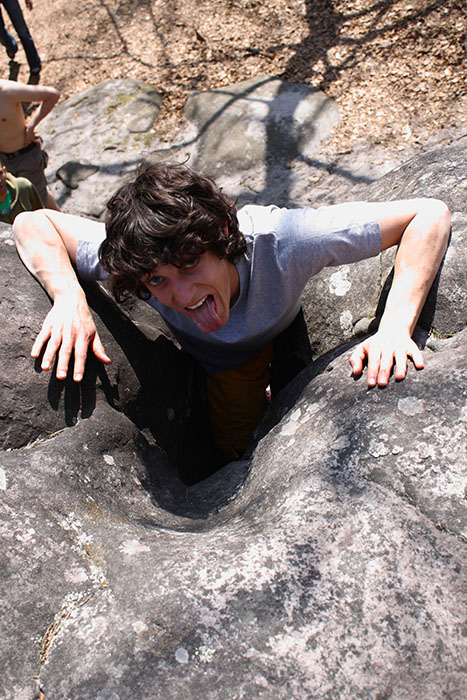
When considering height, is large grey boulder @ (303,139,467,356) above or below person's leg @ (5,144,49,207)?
above

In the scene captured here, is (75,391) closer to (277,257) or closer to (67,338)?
(67,338)

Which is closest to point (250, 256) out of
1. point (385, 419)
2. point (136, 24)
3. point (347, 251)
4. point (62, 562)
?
point (347, 251)

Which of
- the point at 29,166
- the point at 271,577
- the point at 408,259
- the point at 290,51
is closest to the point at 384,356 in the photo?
the point at 408,259

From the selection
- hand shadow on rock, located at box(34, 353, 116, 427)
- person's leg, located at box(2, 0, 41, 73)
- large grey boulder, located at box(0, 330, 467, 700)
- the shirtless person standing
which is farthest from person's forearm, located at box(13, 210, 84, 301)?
person's leg, located at box(2, 0, 41, 73)

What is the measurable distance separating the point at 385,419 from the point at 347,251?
0.62 metres

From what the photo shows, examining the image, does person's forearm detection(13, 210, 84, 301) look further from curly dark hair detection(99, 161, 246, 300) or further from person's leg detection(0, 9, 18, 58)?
person's leg detection(0, 9, 18, 58)

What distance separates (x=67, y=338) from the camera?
174 cm

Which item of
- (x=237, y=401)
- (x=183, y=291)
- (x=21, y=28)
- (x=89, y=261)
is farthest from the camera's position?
(x=21, y=28)

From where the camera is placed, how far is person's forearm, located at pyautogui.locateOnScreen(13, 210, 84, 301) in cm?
187

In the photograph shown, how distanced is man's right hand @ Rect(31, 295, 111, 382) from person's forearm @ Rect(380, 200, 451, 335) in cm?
91

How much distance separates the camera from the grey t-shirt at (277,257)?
5.89 ft

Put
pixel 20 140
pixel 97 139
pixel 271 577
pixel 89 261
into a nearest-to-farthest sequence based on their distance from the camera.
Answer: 1. pixel 271 577
2. pixel 89 261
3. pixel 20 140
4. pixel 97 139

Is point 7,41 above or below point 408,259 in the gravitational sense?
below

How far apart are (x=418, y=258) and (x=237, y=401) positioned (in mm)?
1090
